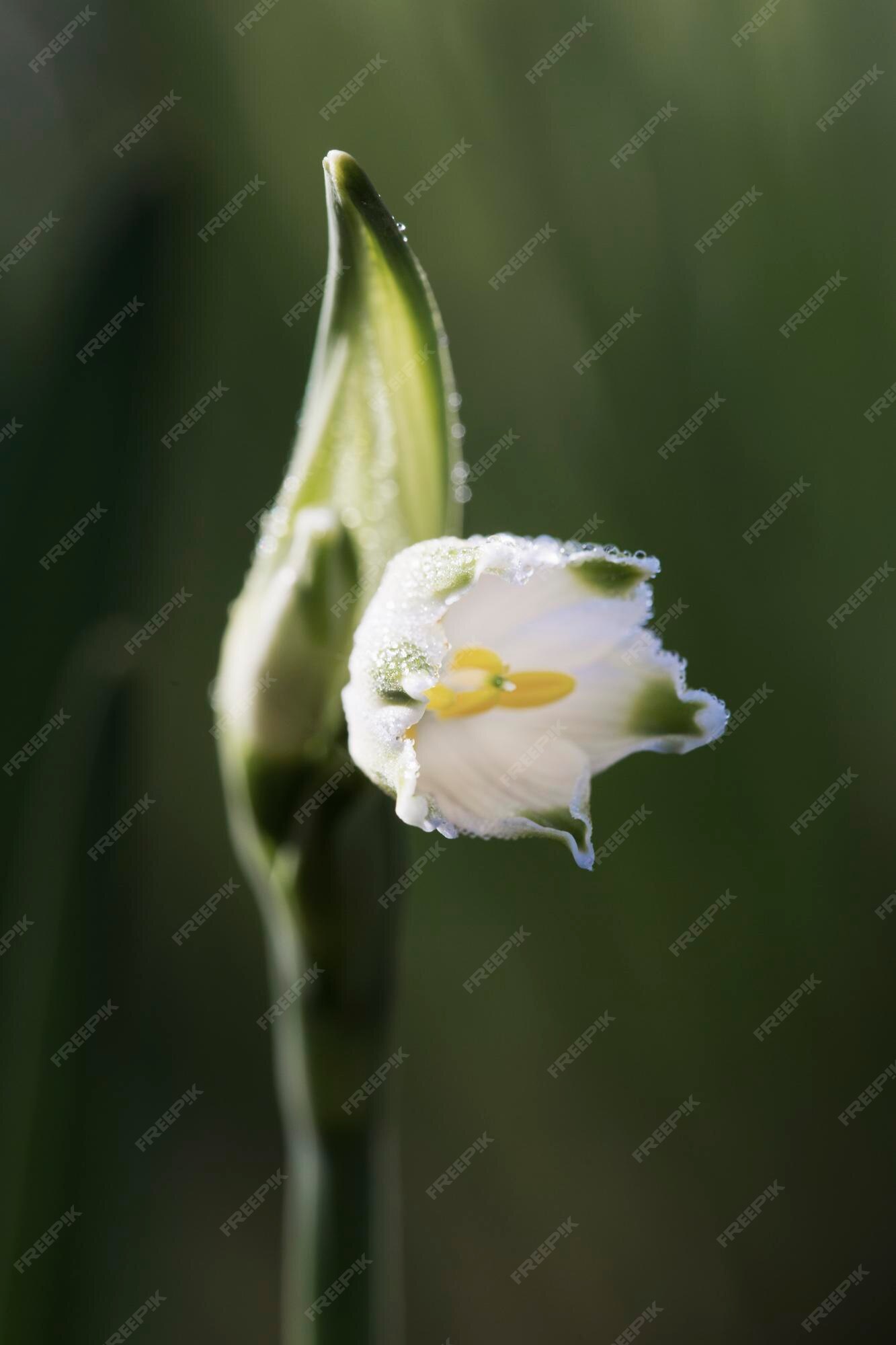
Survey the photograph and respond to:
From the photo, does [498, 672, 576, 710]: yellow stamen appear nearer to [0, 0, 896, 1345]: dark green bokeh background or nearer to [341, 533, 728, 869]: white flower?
[341, 533, 728, 869]: white flower

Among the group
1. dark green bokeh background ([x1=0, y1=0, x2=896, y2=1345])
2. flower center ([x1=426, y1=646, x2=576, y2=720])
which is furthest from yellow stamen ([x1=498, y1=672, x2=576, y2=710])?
dark green bokeh background ([x1=0, y1=0, x2=896, y2=1345])

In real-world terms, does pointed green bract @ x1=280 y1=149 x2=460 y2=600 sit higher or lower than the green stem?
higher

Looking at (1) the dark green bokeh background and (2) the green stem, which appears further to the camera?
(1) the dark green bokeh background

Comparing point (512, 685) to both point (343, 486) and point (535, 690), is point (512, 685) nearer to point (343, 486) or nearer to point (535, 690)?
point (535, 690)

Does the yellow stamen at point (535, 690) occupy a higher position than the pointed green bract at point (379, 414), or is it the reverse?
the pointed green bract at point (379, 414)

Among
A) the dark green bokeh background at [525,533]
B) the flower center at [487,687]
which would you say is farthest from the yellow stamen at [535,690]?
the dark green bokeh background at [525,533]

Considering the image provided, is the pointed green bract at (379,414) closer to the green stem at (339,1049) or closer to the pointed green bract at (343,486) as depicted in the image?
the pointed green bract at (343,486)

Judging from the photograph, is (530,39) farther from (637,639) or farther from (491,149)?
(637,639)
